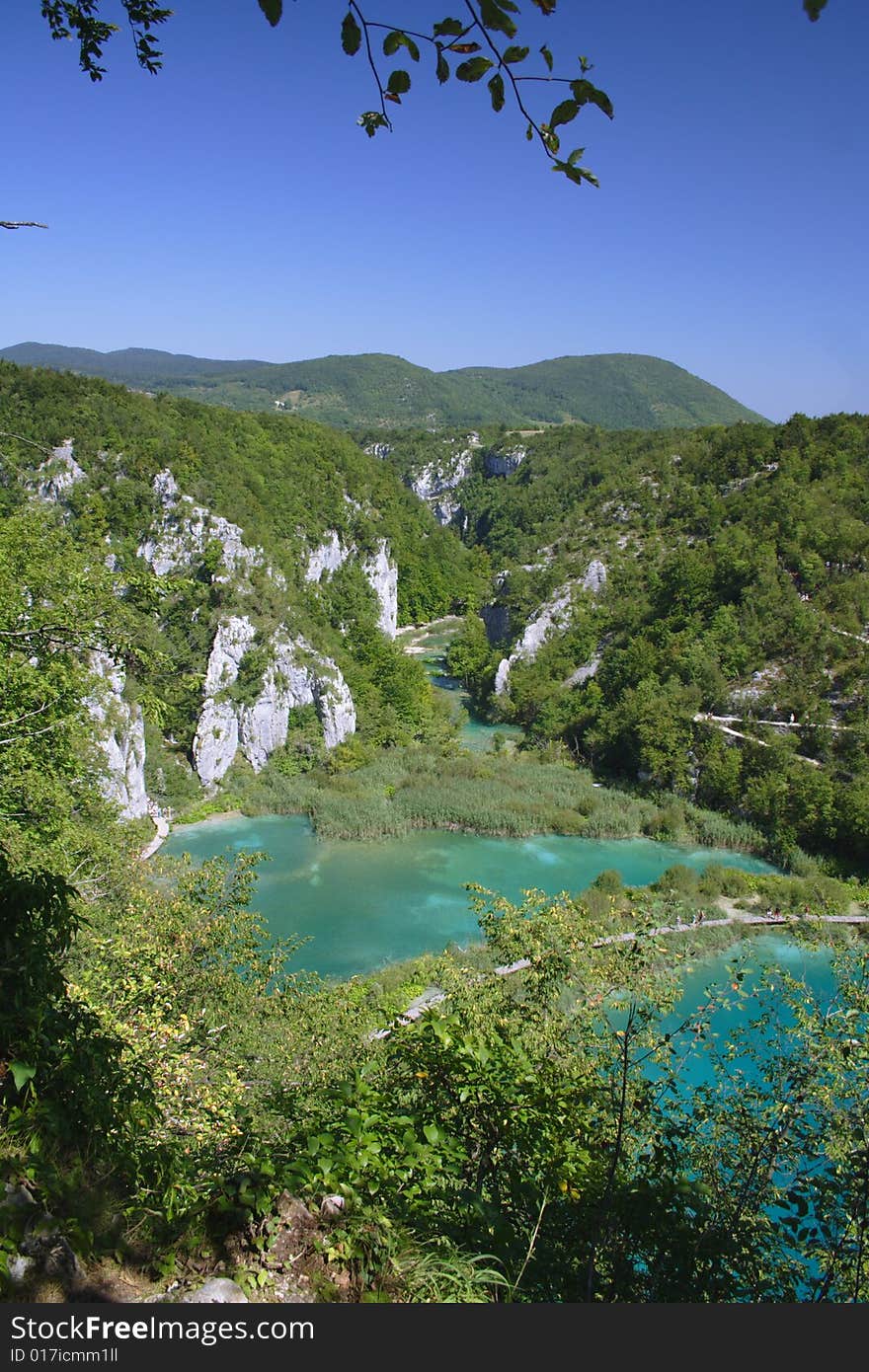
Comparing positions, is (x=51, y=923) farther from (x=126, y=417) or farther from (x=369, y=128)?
(x=126, y=417)

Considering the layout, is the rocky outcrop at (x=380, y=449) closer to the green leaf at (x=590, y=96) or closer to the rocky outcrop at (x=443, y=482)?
the rocky outcrop at (x=443, y=482)

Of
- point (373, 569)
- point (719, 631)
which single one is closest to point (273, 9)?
point (719, 631)

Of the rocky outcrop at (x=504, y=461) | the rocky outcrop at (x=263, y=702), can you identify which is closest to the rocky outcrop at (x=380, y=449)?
the rocky outcrop at (x=504, y=461)

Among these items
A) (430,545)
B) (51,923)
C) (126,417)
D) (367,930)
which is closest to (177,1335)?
(51,923)

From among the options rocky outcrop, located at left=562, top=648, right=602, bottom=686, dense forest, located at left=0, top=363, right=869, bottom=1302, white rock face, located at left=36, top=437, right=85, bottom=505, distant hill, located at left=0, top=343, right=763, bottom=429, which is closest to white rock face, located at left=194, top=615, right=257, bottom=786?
dense forest, located at left=0, top=363, right=869, bottom=1302

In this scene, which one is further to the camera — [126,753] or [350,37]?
[126,753]

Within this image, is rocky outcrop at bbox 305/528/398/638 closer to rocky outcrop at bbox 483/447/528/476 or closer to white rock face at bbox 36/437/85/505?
white rock face at bbox 36/437/85/505

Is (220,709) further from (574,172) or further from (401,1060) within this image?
(574,172)
